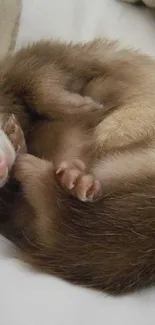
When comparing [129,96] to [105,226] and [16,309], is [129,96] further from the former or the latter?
[16,309]

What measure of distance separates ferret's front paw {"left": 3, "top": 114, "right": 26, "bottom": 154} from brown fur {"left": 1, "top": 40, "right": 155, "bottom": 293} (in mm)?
58

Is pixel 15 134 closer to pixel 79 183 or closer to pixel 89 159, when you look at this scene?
pixel 89 159

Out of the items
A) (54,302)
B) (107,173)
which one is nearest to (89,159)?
(107,173)

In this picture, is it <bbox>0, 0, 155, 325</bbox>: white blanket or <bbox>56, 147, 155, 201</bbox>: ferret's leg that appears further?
<bbox>56, 147, 155, 201</bbox>: ferret's leg

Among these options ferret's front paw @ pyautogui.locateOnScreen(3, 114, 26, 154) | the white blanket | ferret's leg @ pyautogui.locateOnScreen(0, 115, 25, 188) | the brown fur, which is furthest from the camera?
ferret's front paw @ pyautogui.locateOnScreen(3, 114, 26, 154)

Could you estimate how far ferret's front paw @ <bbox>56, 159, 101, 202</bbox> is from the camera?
4.27 ft

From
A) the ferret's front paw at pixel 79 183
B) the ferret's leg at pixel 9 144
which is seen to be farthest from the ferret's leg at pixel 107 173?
the ferret's leg at pixel 9 144

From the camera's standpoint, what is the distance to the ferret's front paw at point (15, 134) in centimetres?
154

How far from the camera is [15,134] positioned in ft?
5.09

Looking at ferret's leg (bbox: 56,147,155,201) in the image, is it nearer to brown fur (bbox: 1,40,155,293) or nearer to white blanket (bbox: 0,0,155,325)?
brown fur (bbox: 1,40,155,293)

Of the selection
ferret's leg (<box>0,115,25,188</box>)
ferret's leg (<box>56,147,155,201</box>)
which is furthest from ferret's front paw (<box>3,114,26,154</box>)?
ferret's leg (<box>56,147,155,201</box>)

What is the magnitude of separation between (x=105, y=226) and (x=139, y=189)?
0.33 ft

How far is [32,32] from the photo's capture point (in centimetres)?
200

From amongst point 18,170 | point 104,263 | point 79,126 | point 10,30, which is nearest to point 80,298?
point 104,263
